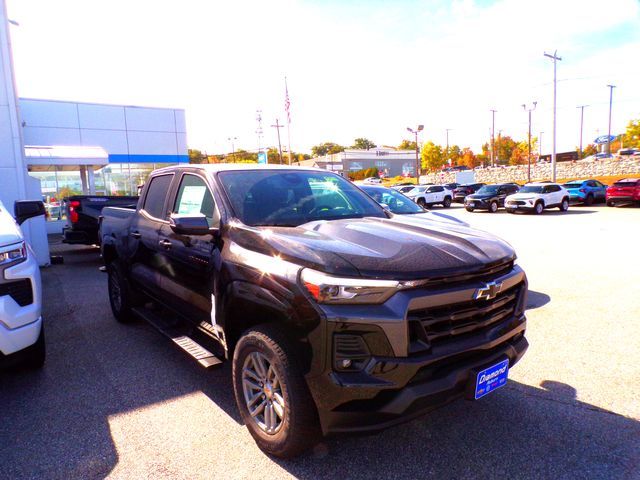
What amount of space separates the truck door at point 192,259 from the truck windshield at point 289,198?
236 millimetres

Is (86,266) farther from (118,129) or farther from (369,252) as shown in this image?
(118,129)

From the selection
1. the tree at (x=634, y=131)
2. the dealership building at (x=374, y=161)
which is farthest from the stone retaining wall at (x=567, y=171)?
the dealership building at (x=374, y=161)

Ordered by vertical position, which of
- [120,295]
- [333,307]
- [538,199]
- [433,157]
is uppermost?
[433,157]

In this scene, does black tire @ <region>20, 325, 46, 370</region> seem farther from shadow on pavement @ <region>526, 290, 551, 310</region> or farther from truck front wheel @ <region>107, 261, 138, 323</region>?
shadow on pavement @ <region>526, 290, 551, 310</region>

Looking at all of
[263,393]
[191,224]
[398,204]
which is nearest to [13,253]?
[191,224]

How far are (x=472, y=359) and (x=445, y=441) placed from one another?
743mm

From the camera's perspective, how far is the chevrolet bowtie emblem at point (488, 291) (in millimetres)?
2668

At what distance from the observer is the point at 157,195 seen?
4.69 m

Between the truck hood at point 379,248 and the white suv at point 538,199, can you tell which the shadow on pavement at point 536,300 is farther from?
the white suv at point 538,199

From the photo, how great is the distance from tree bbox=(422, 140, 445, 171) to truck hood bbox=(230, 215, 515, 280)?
325 ft

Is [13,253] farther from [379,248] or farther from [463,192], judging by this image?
[463,192]

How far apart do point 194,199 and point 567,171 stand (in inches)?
2495

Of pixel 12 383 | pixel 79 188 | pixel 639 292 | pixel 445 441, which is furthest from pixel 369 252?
pixel 79 188

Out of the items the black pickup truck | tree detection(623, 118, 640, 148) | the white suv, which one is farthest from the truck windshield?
tree detection(623, 118, 640, 148)
